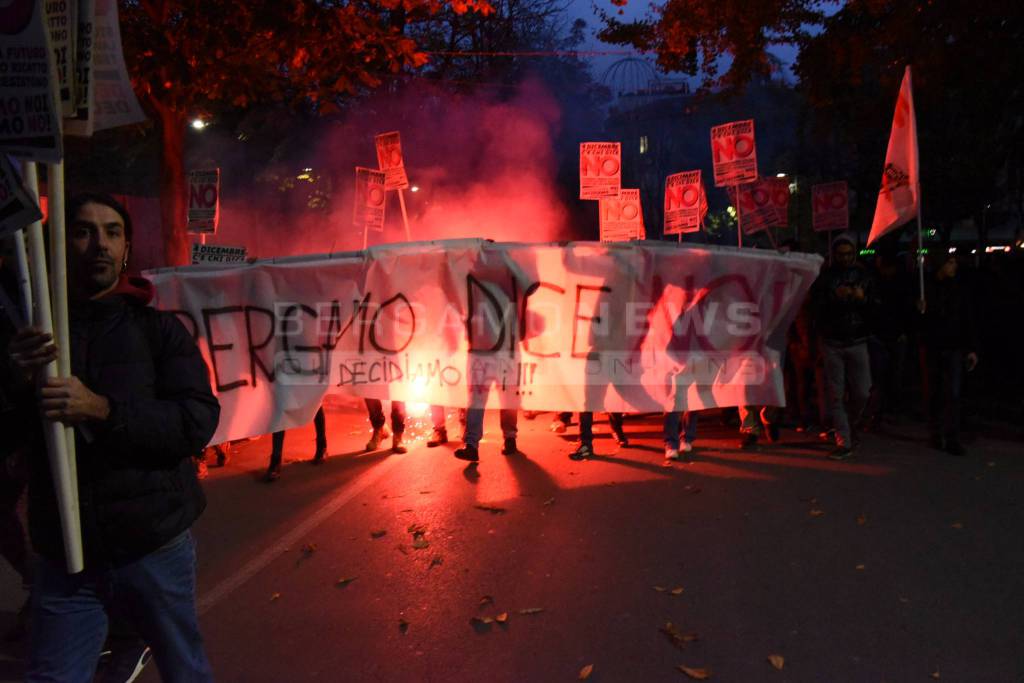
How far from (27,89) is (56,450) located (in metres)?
0.98

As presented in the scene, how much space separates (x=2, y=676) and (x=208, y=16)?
27.8ft

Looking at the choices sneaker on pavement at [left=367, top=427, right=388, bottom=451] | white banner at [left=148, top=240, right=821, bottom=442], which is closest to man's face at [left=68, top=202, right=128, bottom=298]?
white banner at [left=148, top=240, right=821, bottom=442]

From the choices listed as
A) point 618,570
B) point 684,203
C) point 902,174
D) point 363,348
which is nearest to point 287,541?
point 363,348

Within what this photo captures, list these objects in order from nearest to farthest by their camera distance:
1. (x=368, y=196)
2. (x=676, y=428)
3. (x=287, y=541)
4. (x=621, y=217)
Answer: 1. (x=287, y=541)
2. (x=676, y=428)
3. (x=368, y=196)
4. (x=621, y=217)

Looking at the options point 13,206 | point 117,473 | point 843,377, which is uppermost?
point 13,206

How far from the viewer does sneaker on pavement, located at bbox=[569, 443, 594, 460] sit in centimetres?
757

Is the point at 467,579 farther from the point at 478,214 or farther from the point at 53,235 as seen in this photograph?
the point at 478,214

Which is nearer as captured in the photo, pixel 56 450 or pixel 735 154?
pixel 56 450

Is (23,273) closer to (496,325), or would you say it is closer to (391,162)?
(496,325)

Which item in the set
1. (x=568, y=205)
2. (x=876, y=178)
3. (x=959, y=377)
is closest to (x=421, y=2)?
(x=959, y=377)

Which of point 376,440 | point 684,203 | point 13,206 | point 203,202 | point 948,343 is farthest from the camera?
point 684,203

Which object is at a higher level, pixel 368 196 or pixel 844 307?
pixel 368 196

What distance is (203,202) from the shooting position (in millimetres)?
11414

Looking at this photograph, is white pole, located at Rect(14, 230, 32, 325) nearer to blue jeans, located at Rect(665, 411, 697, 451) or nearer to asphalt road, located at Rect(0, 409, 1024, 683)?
asphalt road, located at Rect(0, 409, 1024, 683)
